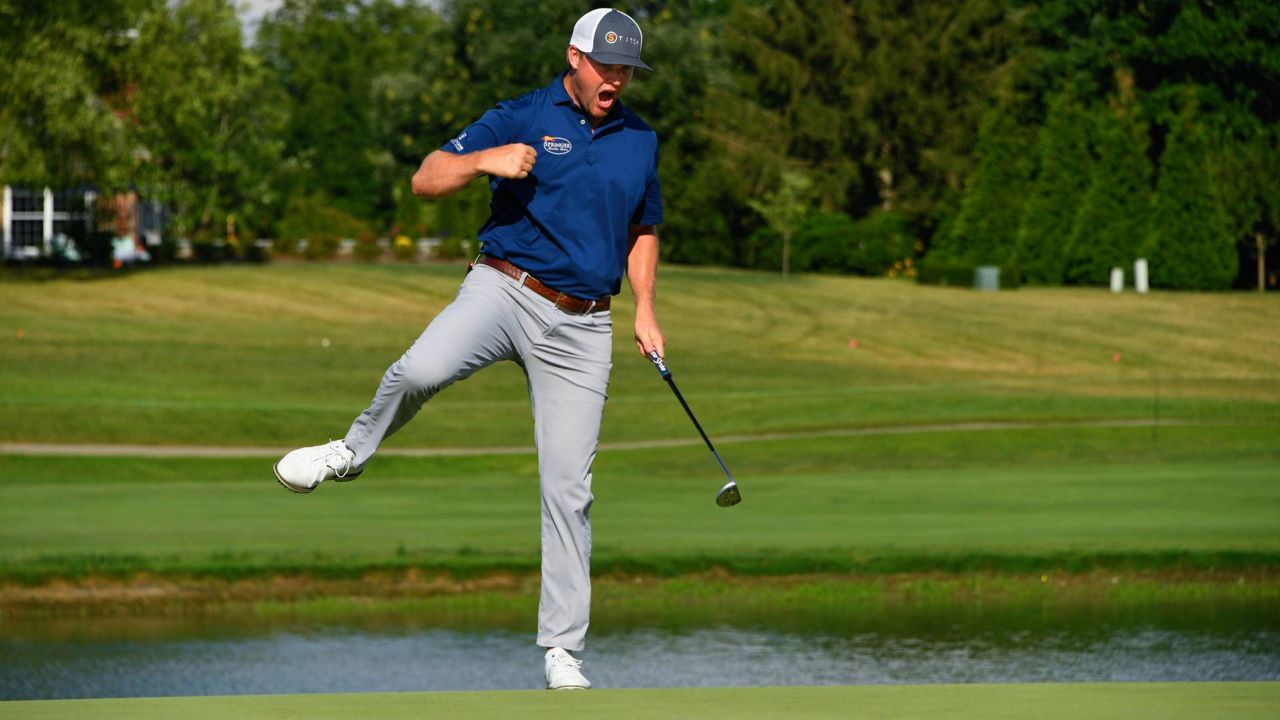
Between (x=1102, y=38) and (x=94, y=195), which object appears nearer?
(x=94, y=195)

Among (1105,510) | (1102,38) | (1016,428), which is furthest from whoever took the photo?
(1102,38)

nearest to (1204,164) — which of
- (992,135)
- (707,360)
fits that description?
(992,135)

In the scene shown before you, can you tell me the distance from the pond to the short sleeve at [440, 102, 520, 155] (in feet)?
16.5

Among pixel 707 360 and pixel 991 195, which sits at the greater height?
pixel 991 195

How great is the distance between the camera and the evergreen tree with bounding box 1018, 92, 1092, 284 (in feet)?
200

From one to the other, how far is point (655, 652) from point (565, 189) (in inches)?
229

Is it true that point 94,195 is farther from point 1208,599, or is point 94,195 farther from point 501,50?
point 1208,599

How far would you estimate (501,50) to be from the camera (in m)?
72.8

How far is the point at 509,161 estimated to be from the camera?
588 centimetres

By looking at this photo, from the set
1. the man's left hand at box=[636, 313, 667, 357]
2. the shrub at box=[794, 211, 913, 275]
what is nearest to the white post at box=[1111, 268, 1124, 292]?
the shrub at box=[794, 211, 913, 275]

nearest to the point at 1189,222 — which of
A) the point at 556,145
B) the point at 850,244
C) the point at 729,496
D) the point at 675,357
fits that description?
the point at 850,244

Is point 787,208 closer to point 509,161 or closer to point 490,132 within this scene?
point 490,132

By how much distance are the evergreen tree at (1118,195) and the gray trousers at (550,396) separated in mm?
56144

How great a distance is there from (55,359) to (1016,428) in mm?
20264
